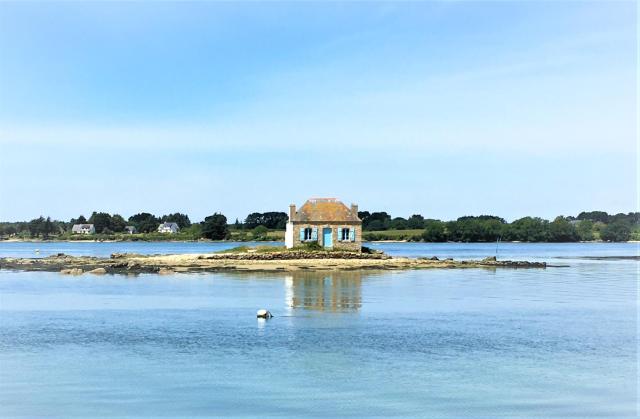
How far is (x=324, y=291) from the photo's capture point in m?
39.7

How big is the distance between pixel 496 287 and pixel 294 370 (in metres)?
27.3

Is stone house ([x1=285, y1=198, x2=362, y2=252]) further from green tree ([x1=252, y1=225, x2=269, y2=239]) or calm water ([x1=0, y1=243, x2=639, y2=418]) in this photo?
green tree ([x1=252, y1=225, x2=269, y2=239])

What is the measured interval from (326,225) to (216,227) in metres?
88.7

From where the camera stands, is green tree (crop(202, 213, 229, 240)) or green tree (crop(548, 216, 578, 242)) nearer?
green tree (crop(202, 213, 229, 240))

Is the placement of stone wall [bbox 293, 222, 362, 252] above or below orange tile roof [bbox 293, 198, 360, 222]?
below

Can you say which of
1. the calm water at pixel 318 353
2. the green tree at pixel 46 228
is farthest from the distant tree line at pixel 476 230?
the calm water at pixel 318 353

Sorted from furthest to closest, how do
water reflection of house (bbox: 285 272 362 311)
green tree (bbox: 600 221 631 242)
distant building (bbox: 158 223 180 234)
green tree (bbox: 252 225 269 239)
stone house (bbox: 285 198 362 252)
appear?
distant building (bbox: 158 223 180 234), green tree (bbox: 600 221 631 242), green tree (bbox: 252 225 269 239), stone house (bbox: 285 198 362 252), water reflection of house (bbox: 285 272 362 311)

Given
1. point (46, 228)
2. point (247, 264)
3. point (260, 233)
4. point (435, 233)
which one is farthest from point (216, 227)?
point (247, 264)

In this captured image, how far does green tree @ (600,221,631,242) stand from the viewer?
164 metres

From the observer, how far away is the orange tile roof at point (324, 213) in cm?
6172

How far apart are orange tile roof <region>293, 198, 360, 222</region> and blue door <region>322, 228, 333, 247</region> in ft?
3.32

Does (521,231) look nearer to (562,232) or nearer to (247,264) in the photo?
(562,232)

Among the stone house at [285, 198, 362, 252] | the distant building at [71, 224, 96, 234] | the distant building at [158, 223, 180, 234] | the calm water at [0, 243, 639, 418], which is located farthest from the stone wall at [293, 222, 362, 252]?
the distant building at [71, 224, 96, 234]

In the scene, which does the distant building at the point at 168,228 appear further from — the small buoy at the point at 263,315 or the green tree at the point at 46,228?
the small buoy at the point at 263,315
